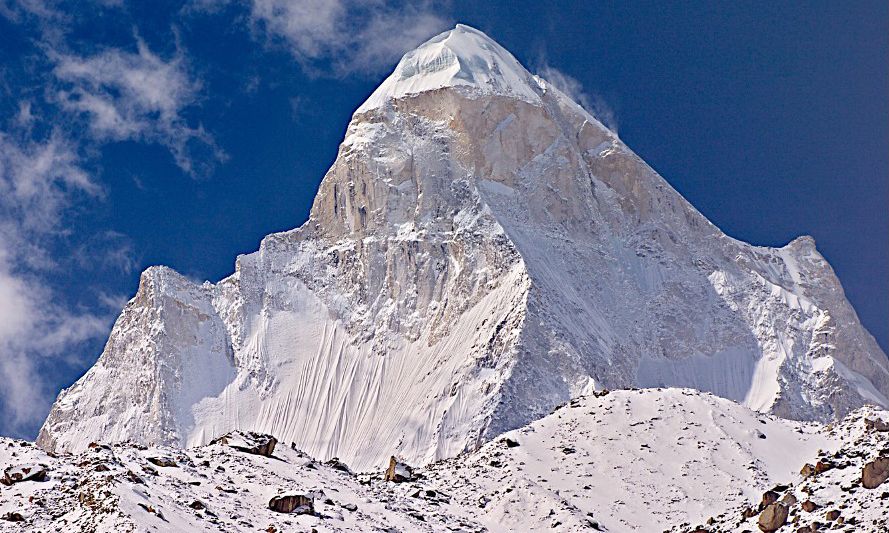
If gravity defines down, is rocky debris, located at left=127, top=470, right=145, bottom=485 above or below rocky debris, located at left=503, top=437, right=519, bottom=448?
below

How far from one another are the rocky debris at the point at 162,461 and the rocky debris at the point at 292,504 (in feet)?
23.2

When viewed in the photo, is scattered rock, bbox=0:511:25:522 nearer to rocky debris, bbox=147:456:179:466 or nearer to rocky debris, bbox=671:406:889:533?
rocky debris, bbox=147:456:179:466

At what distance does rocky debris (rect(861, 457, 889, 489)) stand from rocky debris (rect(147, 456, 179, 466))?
36170mm

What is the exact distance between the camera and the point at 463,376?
187m

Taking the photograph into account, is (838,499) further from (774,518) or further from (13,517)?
(13,517)

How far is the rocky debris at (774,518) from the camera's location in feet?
227

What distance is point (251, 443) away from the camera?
3962 inches

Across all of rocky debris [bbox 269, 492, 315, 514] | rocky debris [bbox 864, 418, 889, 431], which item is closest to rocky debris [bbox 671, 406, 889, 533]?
rocky debris [bbox 269, 492, 315, 514]

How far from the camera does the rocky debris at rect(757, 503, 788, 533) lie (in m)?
69.2

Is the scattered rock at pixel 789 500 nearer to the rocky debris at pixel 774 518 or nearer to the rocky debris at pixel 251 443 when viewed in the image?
the rocky debris at pixel 774 518

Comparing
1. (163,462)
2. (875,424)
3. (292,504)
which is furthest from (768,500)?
(875,424)

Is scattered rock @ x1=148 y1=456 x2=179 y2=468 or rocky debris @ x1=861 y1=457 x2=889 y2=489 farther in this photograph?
scattered rock @ x1=148 y1=456 x2=179 y2=468

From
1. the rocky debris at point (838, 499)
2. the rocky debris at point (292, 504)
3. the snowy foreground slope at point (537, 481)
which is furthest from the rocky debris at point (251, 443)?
the rocky debris at point (838, 499)

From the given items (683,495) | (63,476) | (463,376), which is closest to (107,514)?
(63,476)
